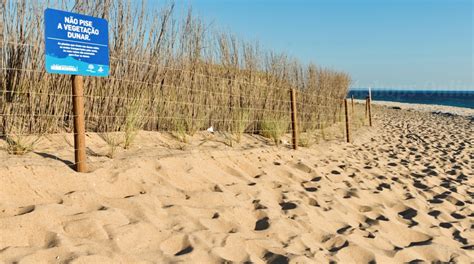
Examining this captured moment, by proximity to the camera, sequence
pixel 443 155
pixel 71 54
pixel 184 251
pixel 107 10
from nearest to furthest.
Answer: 1. pixel 184 251
2. pixel 71 54
3. pixel 107 10
4. pixel 443 155

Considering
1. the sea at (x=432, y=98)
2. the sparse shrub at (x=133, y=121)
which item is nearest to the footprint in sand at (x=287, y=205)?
the sparse shrub at (x=133, y=121)

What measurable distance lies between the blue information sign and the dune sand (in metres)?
0.74

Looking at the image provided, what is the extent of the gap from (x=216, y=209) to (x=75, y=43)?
1539 mm

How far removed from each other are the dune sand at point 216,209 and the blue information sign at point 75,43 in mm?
742

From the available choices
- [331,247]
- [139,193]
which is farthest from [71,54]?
[331,247]

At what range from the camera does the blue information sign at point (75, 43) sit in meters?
2.81

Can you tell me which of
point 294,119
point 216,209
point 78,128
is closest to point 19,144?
point 78,128

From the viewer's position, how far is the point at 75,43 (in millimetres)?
2982

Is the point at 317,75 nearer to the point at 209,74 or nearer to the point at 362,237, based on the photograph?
the point at 209,74

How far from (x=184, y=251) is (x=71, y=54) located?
1629 mm

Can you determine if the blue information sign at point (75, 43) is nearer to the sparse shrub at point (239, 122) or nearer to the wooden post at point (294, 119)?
Result: the sparse shrub at point (239, 122)

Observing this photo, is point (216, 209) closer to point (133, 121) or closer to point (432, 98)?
point (133, 121)

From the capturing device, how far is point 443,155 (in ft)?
21.2

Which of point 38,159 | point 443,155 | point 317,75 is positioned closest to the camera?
point 38,159
